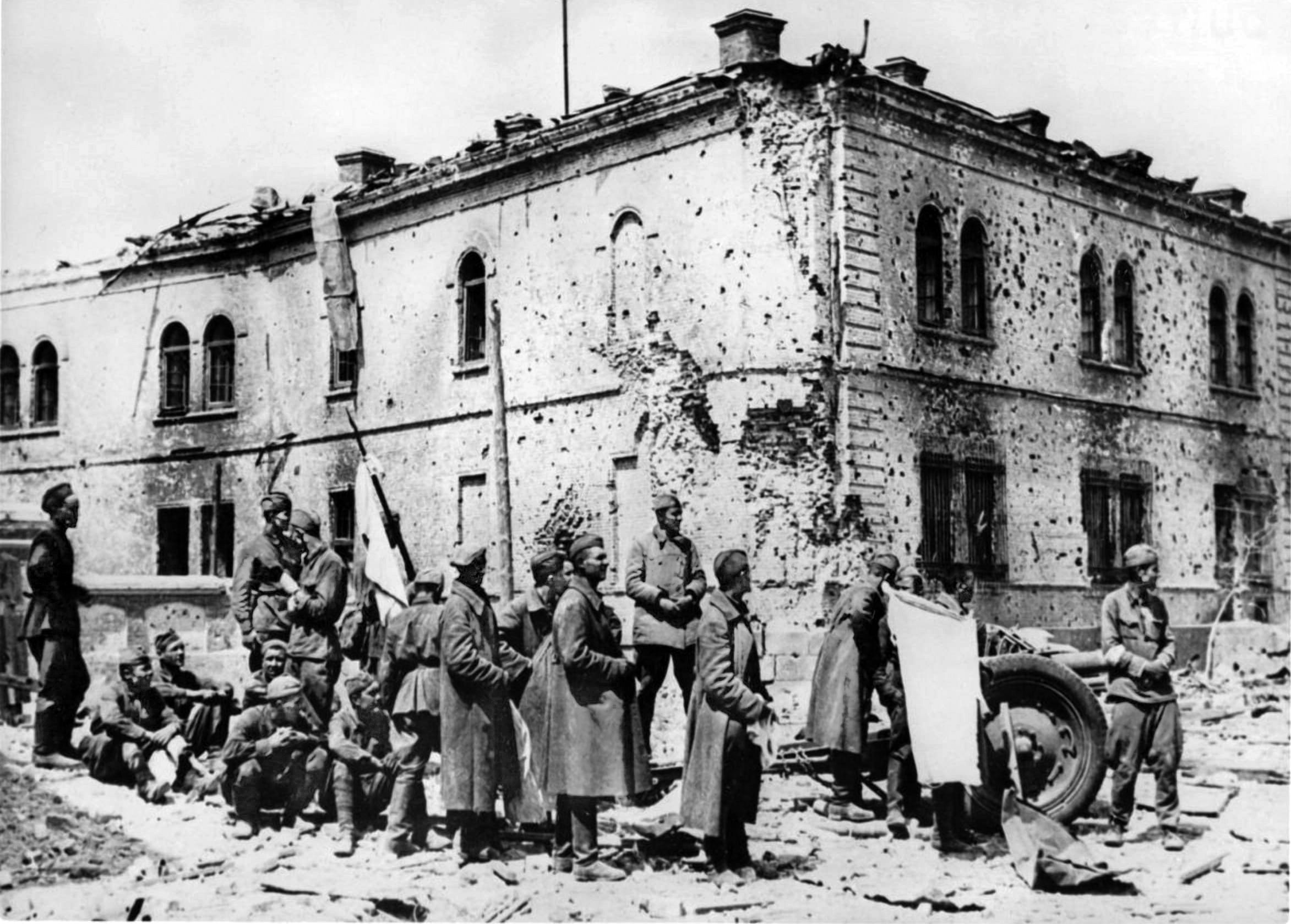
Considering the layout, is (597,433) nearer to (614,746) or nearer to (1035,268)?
(1035,268)

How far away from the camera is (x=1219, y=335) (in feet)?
63.7

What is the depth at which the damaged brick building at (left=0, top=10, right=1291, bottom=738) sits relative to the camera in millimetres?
14406

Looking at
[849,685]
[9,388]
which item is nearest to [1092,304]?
[849,685]

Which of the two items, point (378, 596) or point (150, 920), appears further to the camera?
point (378, 596)

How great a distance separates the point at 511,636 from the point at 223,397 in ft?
36.7

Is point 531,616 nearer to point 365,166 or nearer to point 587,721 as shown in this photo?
point 587,721

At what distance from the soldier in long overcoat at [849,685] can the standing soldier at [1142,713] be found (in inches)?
59.8

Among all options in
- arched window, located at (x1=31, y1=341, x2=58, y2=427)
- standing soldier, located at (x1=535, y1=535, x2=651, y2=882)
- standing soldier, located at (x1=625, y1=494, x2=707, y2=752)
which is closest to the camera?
standing soldier, located at (x1=535, y1=535, x2=651, y2=882)

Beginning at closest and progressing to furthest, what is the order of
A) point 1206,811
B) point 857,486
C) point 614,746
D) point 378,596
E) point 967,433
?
1. point 614,746
2. point 1206,811
3. point 378,596
4. point 857,486
5. point 967,433

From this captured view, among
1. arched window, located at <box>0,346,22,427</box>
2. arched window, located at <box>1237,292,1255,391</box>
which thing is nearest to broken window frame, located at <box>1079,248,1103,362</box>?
arched window, located at <box>1237,292,1255,391</box>

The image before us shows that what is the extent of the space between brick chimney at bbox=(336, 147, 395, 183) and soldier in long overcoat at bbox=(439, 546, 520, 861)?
30.9ft

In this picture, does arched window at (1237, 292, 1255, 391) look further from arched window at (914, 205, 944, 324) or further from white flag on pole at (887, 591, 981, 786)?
white flag on pole at (887, 591, 981, 786)

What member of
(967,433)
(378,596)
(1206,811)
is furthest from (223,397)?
(1206,811)

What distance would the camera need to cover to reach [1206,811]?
9164 millimetres
